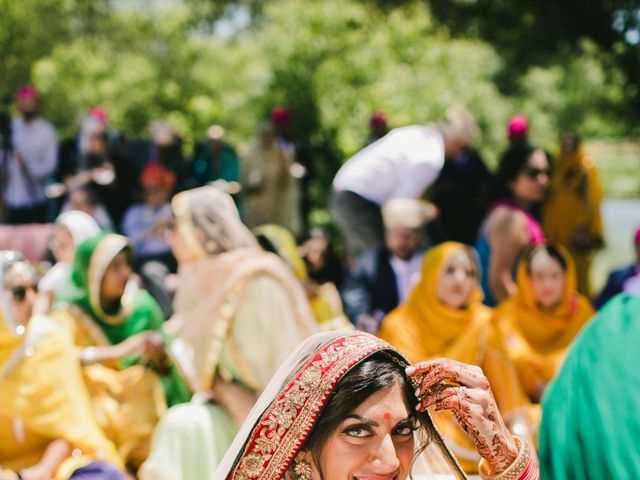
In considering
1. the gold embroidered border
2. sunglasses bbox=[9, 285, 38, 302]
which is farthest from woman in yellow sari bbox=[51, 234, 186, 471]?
the gold embroidered border

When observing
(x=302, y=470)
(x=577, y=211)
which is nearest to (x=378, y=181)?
(x=577, y=211)

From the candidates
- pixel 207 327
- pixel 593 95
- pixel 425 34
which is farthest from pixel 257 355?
pixel 593 95

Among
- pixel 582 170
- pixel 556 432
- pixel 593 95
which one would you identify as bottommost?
pixel 593 95

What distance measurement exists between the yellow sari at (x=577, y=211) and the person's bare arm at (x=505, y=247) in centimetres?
255

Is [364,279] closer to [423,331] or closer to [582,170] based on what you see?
[423,331]

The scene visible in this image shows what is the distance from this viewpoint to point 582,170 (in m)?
9.06

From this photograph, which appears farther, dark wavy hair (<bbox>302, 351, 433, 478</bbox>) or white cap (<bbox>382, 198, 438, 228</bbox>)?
white cap (<bbox>382, 198, 438, 228</bbox>)

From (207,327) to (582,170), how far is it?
5.75 metres

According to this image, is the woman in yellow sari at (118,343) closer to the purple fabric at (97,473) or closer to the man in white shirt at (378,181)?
the purple fabric at (97,473)

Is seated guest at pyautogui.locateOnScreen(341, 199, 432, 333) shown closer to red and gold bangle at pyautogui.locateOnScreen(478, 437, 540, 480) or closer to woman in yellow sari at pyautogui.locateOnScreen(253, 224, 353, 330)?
woman in yellow sari at pyautogui.locateOnScreen(253, 224, 353, 330)

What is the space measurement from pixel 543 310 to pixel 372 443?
3.55 metres

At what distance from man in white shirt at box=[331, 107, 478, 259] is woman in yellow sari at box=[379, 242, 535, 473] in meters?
0.92

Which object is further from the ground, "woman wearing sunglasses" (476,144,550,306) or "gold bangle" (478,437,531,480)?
"gold bangle" (478,437,531,480)

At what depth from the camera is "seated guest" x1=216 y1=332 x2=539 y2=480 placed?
2.13 metres
